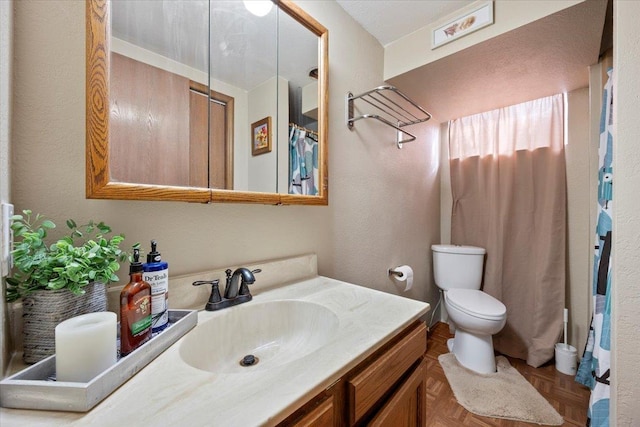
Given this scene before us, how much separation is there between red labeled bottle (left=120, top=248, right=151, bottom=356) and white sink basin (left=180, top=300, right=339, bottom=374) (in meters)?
0.10

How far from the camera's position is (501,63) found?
1417 mm

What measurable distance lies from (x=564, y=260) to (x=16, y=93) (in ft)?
8.88

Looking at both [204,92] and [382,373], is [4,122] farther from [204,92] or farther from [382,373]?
[382,373]

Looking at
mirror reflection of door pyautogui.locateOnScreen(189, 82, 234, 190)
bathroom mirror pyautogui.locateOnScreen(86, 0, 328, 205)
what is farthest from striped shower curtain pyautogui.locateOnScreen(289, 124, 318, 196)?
mirror reflection of door pyautogui.locateOnScreen(189, 82, 234, 190)

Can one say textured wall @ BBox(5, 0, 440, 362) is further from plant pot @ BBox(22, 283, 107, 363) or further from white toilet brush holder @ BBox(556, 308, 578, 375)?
white toilet brush holder @ BBox(556, 308, 578, 375)

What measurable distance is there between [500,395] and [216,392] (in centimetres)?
176

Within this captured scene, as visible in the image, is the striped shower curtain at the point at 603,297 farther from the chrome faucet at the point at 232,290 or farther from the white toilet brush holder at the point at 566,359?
the chrome faucet at the point at 232,290

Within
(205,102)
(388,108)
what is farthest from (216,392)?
(388,108)

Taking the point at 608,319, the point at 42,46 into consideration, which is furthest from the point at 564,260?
the point at 42,46

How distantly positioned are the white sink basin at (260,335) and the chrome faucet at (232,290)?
30 mm

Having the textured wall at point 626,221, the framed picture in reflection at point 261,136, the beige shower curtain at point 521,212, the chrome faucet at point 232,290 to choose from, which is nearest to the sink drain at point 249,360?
the chrome faucet at point 232,290

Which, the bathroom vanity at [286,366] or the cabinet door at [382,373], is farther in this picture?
the cabinet door at [382,373]

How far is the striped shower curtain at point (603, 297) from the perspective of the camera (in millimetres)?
1103

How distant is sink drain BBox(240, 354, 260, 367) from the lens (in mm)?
728
